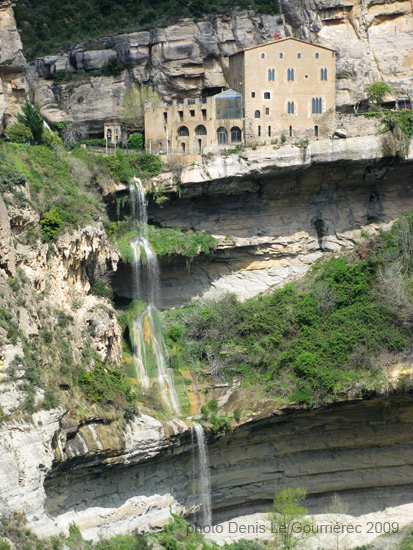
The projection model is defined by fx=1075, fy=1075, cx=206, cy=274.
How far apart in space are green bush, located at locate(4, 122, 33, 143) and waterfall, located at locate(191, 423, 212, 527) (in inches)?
596

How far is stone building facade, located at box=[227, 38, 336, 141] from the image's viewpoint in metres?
53.1

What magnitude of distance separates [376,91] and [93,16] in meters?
18.8

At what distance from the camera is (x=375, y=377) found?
45219 millimetres

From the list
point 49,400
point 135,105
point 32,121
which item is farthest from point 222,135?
point 49,400

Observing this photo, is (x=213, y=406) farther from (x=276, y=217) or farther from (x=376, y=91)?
(x=376, y=91)

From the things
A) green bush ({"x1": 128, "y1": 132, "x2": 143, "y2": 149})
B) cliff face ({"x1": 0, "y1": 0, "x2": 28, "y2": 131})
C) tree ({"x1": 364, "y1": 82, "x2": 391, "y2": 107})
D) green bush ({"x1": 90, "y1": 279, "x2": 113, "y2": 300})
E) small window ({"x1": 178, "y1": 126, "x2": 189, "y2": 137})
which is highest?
cliff face ({"x1": 0, "y1": 0, "x2": 28, "y2": 131})

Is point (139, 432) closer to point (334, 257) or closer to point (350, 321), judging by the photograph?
point (350, 321)

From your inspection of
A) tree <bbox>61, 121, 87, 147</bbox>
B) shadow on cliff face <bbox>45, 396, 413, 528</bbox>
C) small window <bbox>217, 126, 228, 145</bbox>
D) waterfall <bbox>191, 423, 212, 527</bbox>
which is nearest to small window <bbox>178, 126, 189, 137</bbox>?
small window <bbox>217, 126, 228, 145</bbox>

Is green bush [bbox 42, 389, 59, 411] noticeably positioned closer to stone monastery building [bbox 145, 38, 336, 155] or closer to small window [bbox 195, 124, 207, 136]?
stone monastery building [bbox 145, 38, 336, 155]

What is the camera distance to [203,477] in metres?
44.4

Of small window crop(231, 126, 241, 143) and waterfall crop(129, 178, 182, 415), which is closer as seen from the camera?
waterfall crop(129, 178, 182, 415)

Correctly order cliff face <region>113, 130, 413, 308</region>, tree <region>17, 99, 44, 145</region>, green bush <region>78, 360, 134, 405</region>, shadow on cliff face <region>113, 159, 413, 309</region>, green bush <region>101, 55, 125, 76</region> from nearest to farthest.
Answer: green bush <region>78, 360, 134, 405</region>
tree <region>17, 99, 44, 145</region>
cliff face <region>113, 130, 413, 308</region>
shadow on cliff face <region>113, 159, 413, 309</region>
green bush <region>101, 55, 125, 76</region>

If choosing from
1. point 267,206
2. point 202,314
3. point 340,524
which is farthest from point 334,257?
point 340,524

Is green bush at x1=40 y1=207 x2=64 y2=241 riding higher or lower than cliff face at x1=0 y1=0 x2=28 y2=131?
lower
